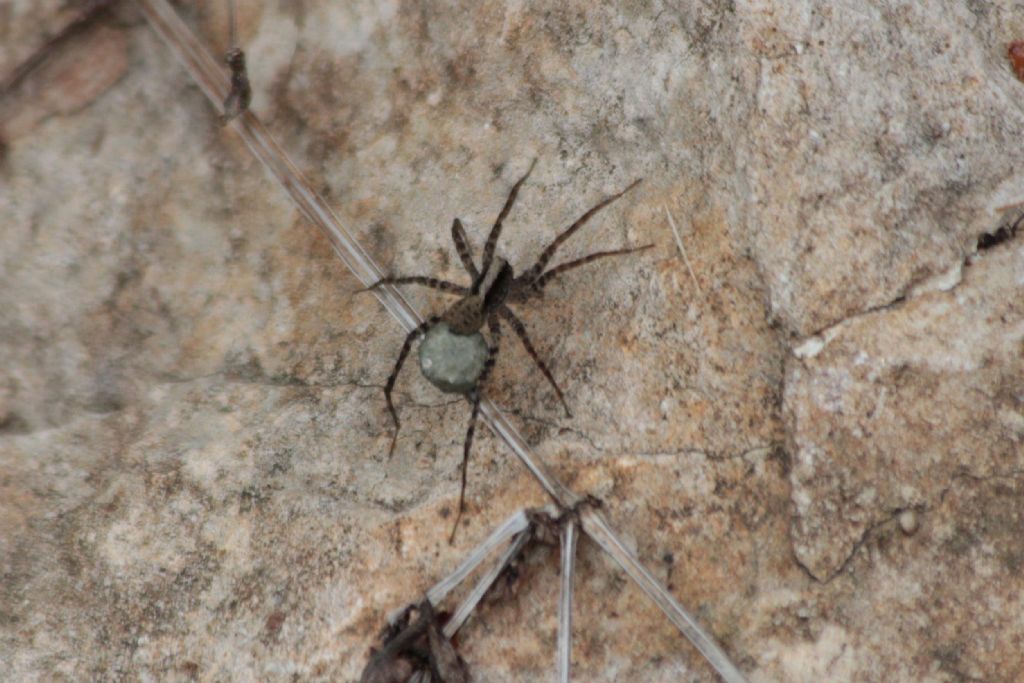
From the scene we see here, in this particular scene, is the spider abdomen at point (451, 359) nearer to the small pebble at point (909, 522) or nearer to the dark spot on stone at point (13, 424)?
the dark spot on stone at point (13, 424)

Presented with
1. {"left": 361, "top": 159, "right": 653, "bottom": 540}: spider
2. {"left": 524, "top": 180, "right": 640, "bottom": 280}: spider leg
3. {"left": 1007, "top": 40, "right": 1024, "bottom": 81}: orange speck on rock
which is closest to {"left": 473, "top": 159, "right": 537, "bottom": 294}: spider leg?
{"left": 361, "top": 159, "right": 653, "bottom": 540}: spider

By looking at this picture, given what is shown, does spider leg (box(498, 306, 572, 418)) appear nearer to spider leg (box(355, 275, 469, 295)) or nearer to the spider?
the spider

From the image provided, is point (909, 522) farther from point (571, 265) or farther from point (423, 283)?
point (423, 283)

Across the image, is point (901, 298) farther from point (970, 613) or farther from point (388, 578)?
point (388, 578)

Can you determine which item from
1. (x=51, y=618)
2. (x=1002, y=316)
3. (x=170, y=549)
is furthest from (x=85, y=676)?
(x=1002, y=316)

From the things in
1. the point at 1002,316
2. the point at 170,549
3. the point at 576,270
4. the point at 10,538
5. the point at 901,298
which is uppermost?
the point at 10,538

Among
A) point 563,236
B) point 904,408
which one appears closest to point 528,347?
point 563,236

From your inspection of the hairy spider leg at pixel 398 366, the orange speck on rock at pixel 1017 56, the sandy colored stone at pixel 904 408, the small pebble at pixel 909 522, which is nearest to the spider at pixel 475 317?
the hairy spider leg at pixel 398 366

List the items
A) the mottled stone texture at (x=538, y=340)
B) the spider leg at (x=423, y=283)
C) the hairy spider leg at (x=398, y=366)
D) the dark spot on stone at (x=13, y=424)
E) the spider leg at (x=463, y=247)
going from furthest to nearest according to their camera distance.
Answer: the spider leg at (x=463, y=247)
the spider leg at (x=423, y=283)
the hairy spider leg at (x=398, y=366)
the dark spot on stone at (x=13, y=424)
the mottled stone texture at (x=538, y=340)
